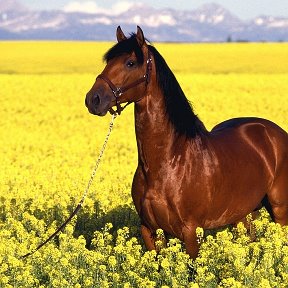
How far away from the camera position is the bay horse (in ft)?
20.9

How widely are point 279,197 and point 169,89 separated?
2.06 meters

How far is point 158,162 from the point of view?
6.70 m

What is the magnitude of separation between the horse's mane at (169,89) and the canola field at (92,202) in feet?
3.09

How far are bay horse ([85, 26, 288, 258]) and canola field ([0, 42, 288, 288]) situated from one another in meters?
0.23

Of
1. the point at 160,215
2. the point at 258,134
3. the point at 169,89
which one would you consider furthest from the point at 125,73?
the point at 258,134

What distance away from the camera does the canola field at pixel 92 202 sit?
20.9ft

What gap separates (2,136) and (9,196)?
10.2 m

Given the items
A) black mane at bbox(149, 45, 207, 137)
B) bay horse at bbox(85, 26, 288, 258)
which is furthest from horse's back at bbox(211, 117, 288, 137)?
black mane at bbox(149, 45, 207, 137)

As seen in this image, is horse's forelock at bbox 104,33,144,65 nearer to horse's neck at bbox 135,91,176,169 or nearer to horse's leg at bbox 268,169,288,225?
horse's neck at bbox 135,91,176,169

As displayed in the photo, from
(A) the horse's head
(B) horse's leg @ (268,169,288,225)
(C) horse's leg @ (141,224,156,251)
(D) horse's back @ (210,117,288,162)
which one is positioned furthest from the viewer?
(B) horse's leg @ (268,169,288,225)

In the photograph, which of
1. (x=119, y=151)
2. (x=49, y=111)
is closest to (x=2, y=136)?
(x=119, y=151)

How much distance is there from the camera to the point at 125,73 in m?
6.38

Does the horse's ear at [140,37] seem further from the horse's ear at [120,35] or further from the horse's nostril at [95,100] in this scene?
the horse's nostril at [95,100]

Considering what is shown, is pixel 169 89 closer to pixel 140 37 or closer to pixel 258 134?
pixel 140 37
